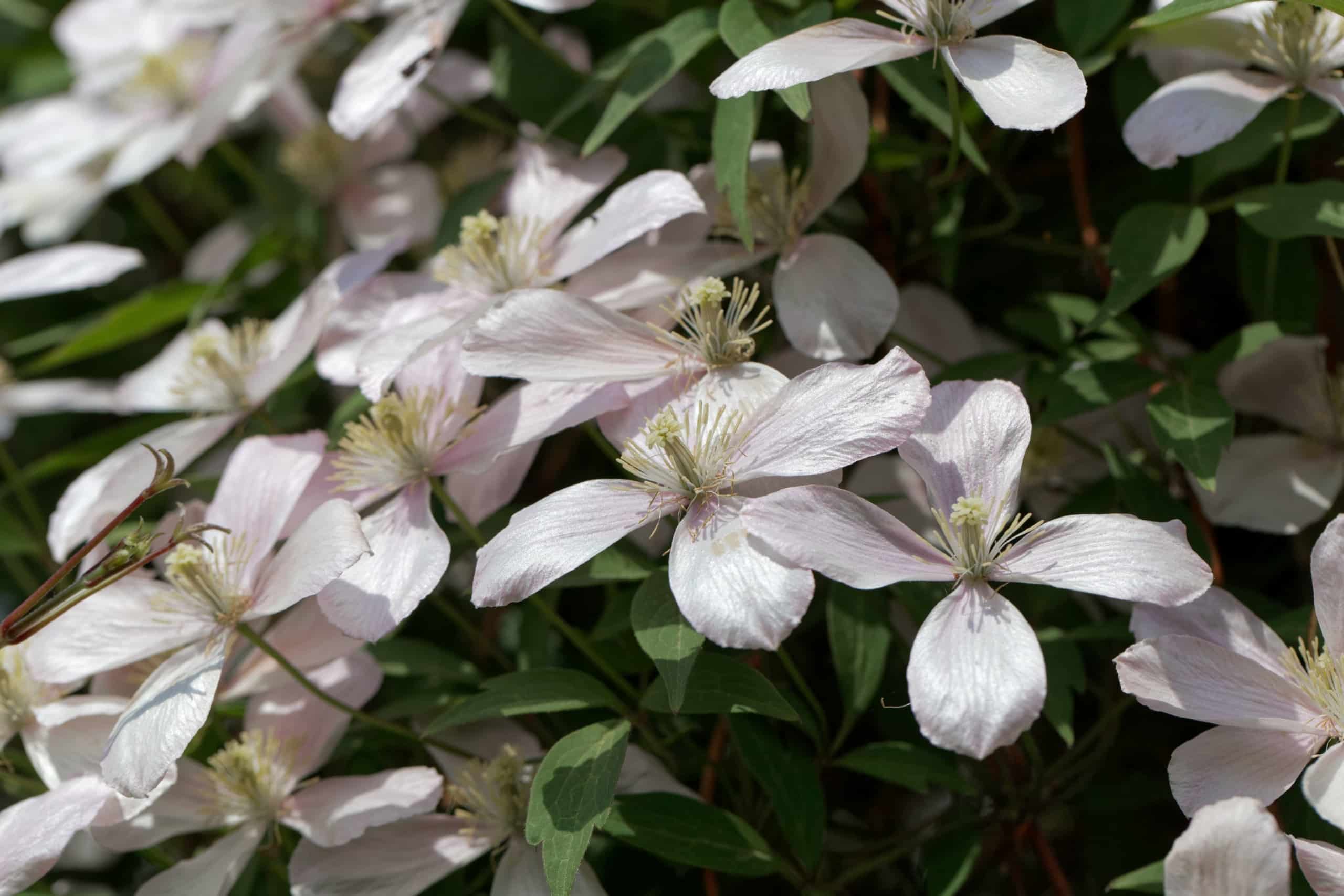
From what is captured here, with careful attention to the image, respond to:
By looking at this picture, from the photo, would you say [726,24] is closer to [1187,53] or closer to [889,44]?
[889,44]

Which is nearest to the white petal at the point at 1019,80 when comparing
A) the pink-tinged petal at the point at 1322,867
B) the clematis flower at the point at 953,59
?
the clematis flower at the point at 953,59

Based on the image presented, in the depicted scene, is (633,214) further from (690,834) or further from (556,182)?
(690,834)

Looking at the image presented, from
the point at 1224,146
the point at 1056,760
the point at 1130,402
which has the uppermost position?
the point at 1224,146

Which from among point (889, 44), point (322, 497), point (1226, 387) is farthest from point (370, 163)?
point (1226, 387)

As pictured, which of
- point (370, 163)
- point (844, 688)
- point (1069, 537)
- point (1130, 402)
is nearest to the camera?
point (1069, 537)

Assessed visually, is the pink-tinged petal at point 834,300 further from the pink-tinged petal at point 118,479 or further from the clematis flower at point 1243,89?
the pink-tinged petal at point 118,479

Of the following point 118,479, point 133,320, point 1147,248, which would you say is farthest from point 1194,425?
point 133,320

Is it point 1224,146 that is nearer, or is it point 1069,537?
point 1069,537

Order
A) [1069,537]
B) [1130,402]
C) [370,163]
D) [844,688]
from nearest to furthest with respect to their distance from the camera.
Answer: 1. [1069,537]
2. [844,688]
3. [1130,402]
4. [370,163]
